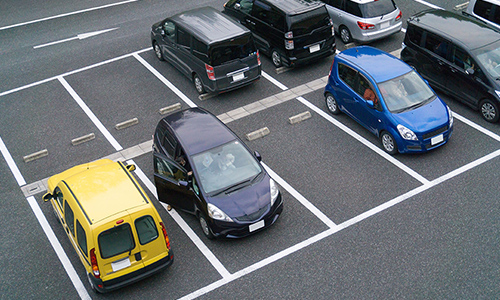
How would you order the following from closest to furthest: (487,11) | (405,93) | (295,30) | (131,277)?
1. (131,277)
2. (405,93)
3. (295,30)
4. (487,11)

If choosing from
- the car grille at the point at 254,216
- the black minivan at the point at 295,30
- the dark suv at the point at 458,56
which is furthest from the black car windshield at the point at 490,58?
the car grille at the point at 254,216

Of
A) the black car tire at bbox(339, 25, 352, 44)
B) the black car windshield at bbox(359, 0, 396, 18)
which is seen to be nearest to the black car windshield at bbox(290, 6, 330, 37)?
the black car windshield at bbox(359, 0, 396, 18)

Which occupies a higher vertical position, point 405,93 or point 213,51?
point 213,51

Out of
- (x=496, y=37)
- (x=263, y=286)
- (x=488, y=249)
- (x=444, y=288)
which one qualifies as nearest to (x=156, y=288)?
(x=263, y=286)

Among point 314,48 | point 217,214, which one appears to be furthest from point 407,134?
point 217,214

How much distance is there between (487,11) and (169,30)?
946 centimetres

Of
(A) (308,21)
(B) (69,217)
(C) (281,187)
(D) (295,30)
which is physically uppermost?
(A) (308,21)

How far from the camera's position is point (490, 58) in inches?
488

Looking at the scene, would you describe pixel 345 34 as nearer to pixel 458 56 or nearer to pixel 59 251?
pixel 458 56

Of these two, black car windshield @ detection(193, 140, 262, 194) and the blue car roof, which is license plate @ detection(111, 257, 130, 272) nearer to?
black car windshield @ detection(193, 140, 262, 194)

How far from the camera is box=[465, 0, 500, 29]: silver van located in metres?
14.9

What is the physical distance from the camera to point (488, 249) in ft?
29.6

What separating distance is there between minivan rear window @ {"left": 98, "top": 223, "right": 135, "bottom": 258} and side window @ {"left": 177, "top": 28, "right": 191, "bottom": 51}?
23.2 ft

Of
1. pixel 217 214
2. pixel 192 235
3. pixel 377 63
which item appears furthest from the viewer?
pixel 377 63
